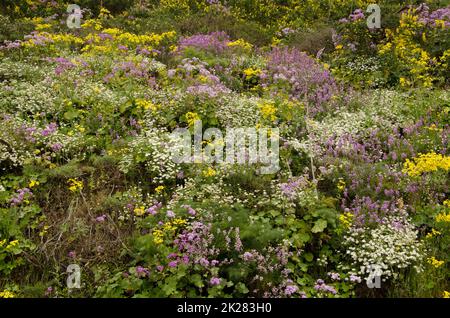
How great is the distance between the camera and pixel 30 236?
5398 millimetres

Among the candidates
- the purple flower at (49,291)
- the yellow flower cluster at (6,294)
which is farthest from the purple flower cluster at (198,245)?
the yellow flower cluster at (6,294)

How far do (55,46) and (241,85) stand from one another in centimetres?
506

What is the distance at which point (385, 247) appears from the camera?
4.98 m

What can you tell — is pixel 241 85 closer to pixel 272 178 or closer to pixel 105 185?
pixel 272 178

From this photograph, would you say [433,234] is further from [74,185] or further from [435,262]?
[74,185]

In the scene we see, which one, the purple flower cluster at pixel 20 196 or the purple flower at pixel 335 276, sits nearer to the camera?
the purple flower at pixel 335 276

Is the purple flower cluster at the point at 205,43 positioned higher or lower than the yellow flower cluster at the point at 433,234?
higher

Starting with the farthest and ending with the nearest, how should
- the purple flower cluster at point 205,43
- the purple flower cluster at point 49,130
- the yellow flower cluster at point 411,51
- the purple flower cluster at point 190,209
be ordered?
1. the purple flower cluster at point 205,43
2. the yellow flower cluster at point 411,51
3. the purple flower cluster at point 49,130
4. the purple flower cluster at point 190,209

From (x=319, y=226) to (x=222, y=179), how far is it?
159 cm

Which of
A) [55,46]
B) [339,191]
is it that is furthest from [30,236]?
[55,46]

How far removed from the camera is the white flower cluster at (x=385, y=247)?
477 centimetres

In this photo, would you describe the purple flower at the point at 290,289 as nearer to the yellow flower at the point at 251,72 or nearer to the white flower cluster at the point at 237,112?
the white flower cluster at the point at 237,112

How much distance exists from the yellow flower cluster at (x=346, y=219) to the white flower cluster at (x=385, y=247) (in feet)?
0.31
